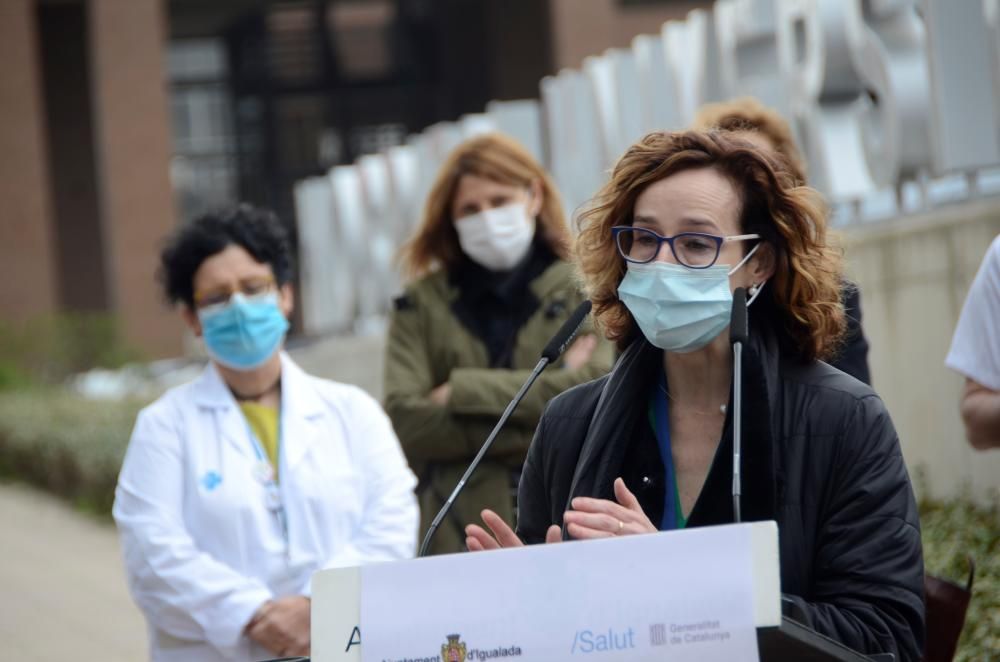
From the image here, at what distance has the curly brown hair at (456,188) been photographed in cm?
543

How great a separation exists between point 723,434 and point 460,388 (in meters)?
2.38

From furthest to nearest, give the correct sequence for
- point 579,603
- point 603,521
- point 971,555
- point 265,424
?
point 971,555, point 265,424, point 603,521, point 579,603

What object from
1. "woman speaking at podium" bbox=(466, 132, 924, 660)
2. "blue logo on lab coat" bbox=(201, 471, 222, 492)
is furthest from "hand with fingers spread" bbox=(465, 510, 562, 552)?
"blue logo on lab coat" bbox=(201, 471, 222, 492)

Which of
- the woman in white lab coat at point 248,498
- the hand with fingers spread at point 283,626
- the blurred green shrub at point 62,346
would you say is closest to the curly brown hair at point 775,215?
the woman in white lab coat at point 248,498

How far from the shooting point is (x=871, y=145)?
933 cm

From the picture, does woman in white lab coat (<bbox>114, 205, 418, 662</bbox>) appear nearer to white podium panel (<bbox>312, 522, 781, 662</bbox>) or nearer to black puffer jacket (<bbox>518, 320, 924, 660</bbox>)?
black puffer jacket (<bbox>518, 320, 924, 660</bbox>)

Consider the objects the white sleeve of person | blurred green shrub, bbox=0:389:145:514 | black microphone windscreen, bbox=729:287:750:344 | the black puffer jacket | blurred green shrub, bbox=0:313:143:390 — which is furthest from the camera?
blurred green shrub, bbox=0:313:143:390

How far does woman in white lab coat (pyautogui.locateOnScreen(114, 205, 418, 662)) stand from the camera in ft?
14.4

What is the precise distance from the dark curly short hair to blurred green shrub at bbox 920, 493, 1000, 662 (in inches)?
91.4

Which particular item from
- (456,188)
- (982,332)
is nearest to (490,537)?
(982,332)

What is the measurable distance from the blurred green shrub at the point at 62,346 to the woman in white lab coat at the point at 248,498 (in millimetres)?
22983

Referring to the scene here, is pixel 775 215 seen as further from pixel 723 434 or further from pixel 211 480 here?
pixel 211 480

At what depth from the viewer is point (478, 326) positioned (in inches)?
211

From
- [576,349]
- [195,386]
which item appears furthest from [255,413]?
[576,349]
